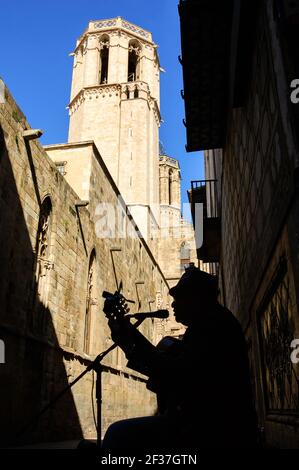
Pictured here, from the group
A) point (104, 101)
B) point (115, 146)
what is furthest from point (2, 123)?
point (104, 101)

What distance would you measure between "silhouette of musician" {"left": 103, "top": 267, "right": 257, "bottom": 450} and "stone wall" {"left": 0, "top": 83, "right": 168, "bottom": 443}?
674cm

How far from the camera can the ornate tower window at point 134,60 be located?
134 feet

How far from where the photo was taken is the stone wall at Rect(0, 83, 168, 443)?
325 inches

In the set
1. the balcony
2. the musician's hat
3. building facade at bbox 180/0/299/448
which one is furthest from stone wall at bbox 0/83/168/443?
the musician's hat

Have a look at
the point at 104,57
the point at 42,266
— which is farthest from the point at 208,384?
the point at 104,57

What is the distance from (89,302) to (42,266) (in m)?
4.20

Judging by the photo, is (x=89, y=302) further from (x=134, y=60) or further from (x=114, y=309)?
(x=134, y=60)

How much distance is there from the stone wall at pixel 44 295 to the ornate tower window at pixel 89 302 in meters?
0.08

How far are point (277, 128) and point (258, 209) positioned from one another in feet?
4.01

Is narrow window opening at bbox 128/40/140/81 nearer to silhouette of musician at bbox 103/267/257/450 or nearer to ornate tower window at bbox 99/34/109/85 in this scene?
ornate tower window at bbox 99/34/109/85

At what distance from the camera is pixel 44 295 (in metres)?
10.1

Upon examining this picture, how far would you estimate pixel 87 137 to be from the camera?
3606 centimetres

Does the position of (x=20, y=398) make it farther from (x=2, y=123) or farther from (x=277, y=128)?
(x=277, y=128)

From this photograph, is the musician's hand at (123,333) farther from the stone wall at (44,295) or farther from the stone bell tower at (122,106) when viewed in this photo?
the stone bell tower at (122,106)
